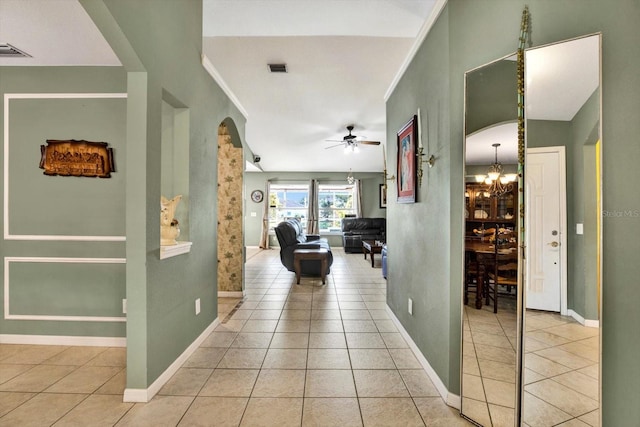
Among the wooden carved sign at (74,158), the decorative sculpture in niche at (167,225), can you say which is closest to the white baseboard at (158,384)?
the decorative sculpture in niche at (167,225)

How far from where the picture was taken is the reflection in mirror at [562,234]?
1.11m

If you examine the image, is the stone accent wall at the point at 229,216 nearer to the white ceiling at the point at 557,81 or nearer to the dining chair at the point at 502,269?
the dining chair at the point at 502,269

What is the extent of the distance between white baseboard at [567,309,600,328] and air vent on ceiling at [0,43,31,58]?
162 inches

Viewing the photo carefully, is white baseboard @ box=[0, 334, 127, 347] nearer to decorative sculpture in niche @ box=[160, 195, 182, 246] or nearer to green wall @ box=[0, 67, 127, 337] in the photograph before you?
green wall @ box=[0, 67, 127, 337]

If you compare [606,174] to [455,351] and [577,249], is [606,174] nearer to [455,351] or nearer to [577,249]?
[577,249]

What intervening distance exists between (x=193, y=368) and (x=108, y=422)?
24.4 inches

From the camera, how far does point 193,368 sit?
7.24 feet

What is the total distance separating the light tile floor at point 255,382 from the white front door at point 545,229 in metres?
0.94

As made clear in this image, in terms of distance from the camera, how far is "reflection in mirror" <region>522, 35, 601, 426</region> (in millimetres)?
1108

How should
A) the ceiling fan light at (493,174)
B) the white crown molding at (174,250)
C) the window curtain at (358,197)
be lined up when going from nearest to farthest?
the ceiling fan light at (493,174), the white crown molding at (174,250), the window curtain at (358,197)

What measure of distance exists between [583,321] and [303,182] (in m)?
8.49

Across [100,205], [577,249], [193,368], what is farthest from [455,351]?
[100,205]

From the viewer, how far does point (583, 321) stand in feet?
3.79

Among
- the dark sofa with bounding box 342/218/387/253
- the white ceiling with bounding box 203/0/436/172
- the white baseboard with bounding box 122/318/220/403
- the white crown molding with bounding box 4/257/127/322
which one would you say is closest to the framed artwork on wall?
the white ceiling with bounding box 203/0/436/172
